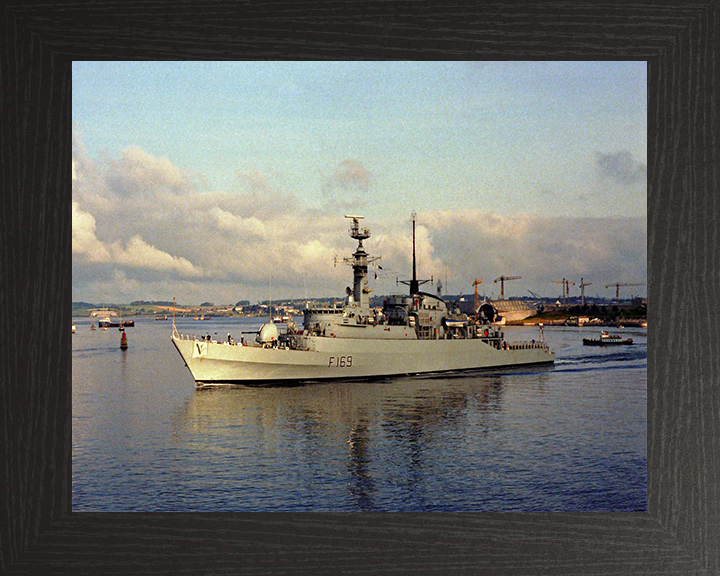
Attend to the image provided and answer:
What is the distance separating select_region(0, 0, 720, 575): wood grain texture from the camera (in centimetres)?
195

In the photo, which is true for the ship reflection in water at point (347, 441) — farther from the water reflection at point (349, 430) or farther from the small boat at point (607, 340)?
the small boat at point (607, 340)

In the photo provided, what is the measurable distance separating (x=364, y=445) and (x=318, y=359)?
4.90 m

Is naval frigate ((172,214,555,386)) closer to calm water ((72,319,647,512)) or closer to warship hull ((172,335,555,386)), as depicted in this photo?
warship hull ((172,335,555,386))

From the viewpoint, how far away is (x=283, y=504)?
5176 mm

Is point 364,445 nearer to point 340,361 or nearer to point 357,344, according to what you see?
point 340,361

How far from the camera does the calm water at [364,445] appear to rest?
5480mm

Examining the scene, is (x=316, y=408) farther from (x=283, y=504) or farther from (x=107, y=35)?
(x=107, y=35)

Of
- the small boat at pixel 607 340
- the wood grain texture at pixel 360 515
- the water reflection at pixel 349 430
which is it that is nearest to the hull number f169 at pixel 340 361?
the water reflection at pixel 349 430

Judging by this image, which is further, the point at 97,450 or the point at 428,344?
the point at 428,344

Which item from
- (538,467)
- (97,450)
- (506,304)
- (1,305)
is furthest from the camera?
(506,304)

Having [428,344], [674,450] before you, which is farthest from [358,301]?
[674,450]

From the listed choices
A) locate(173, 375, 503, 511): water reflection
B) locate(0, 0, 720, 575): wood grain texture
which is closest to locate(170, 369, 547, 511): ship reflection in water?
locate(173, 375, 503, 511): water reflection

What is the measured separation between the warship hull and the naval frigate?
17 mm

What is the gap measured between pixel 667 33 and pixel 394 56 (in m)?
0.81
